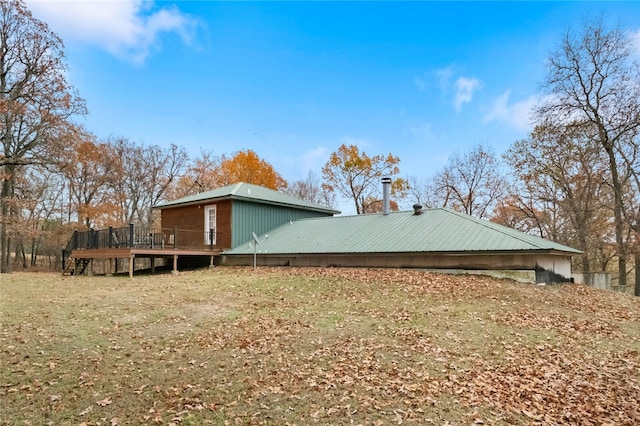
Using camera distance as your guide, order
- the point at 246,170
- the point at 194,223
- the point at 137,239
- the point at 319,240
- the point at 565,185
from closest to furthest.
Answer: the point at 137,239, the point at 319,240, the point at 194,223, the point at 565,185, the point at 246,170

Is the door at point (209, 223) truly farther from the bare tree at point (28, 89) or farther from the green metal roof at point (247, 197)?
the bare tree at point (28, 89)

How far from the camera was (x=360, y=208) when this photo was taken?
116ft

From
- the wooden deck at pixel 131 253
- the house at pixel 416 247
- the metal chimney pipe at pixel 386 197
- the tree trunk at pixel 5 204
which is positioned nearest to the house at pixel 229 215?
the house at pixel 416 247

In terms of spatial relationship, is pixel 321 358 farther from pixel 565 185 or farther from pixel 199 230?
pixel 565 185

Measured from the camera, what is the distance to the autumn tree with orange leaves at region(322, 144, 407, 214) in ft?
113

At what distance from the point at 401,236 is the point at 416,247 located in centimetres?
154

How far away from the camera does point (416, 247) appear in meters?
14.0

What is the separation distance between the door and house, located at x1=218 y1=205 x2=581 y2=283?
1.30 meters


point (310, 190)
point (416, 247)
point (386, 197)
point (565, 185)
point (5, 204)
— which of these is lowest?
point (416, 247)

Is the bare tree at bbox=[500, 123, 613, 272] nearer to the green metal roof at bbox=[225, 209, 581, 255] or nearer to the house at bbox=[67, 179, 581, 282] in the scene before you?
the green metal roof at bbox=[225, 209, 581, 255]

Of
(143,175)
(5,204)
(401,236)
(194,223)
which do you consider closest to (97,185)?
(143,175)

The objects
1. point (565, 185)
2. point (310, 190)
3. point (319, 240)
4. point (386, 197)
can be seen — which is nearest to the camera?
point (319, 240)

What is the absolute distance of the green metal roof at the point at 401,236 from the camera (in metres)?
13.0

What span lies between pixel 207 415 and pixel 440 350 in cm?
392
